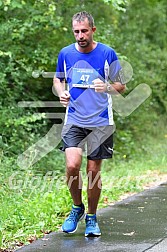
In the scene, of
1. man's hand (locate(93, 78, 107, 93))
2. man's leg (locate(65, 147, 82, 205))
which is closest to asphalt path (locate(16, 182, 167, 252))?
man's leg (locate(65, 147, 82, 205))

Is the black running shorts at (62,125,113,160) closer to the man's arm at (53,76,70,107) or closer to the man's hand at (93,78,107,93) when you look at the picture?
the man's arm at (53,76,70,107)

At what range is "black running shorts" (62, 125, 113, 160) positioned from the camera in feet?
18.8

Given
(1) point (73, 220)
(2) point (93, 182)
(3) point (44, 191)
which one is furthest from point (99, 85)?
(3) point (44, 191)

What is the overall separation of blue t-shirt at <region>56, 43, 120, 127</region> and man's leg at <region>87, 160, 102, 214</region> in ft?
1.18

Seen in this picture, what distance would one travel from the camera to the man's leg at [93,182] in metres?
5.75

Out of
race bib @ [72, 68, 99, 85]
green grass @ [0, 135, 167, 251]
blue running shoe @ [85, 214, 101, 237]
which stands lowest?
green grass @ [0, 135, 167, 251]

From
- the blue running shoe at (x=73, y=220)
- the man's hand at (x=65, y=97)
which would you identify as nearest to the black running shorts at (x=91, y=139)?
the man's hand at (x=65, y=97)

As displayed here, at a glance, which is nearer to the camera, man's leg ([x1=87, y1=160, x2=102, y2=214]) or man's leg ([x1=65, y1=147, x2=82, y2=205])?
man's leg ([x1=65, y1=147, x2=82, y2=205])

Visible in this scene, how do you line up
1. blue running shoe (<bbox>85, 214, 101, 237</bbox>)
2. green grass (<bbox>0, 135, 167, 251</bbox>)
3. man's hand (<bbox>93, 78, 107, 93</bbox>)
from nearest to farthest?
man's hand (<bbox>93, 78, 107, 93</bbox>) < blue running shoe (<bbox>85, 214, 101, 237</bbox>) < green grass (<bbox>0, 135, 167, 251</bbox>)

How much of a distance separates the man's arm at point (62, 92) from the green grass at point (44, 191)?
4.01 feet

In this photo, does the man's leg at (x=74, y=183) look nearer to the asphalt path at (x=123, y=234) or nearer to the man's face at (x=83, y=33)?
the asphalt path at (x=123, y=234)

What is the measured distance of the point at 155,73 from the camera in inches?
657

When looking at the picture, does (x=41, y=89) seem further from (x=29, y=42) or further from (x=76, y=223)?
(x=76, y=223)

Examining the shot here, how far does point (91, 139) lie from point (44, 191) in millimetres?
2282
